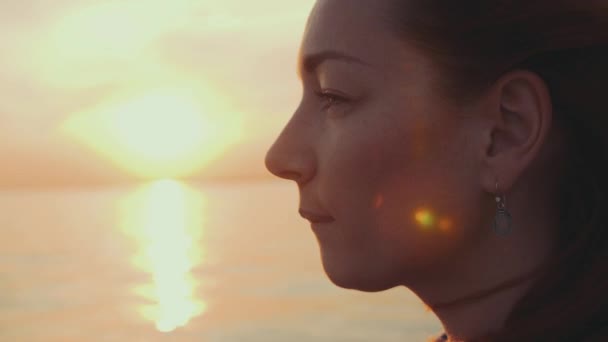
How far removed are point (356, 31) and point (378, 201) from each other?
48 cm

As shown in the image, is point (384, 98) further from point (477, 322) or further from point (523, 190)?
point (477, 322)

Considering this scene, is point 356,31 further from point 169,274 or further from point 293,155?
point 169,274

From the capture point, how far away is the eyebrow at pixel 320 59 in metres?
1.91

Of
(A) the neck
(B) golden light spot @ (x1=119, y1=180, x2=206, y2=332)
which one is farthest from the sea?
(A) the neck

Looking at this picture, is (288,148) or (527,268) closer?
(527,268)

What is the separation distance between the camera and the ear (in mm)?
1794

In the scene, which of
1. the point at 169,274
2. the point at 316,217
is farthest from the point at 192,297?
the point at 316,217

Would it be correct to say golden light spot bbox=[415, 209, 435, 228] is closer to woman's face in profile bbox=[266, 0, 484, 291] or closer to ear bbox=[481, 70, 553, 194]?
woman's face in profile bbox=[266, 0, 484, 291]

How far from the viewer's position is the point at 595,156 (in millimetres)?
1825

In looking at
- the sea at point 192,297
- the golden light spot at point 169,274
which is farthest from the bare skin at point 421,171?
the golden light spot at point 169,274

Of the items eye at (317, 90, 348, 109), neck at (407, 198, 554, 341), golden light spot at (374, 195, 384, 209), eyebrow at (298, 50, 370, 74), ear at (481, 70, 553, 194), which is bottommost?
neck at (407, 198, 554, 341)

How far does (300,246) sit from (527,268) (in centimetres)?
7285

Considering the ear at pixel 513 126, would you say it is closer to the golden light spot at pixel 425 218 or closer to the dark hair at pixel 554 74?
the dark hair at pixel 554 74

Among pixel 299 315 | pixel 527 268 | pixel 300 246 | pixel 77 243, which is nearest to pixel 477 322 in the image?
pixel 527 268
